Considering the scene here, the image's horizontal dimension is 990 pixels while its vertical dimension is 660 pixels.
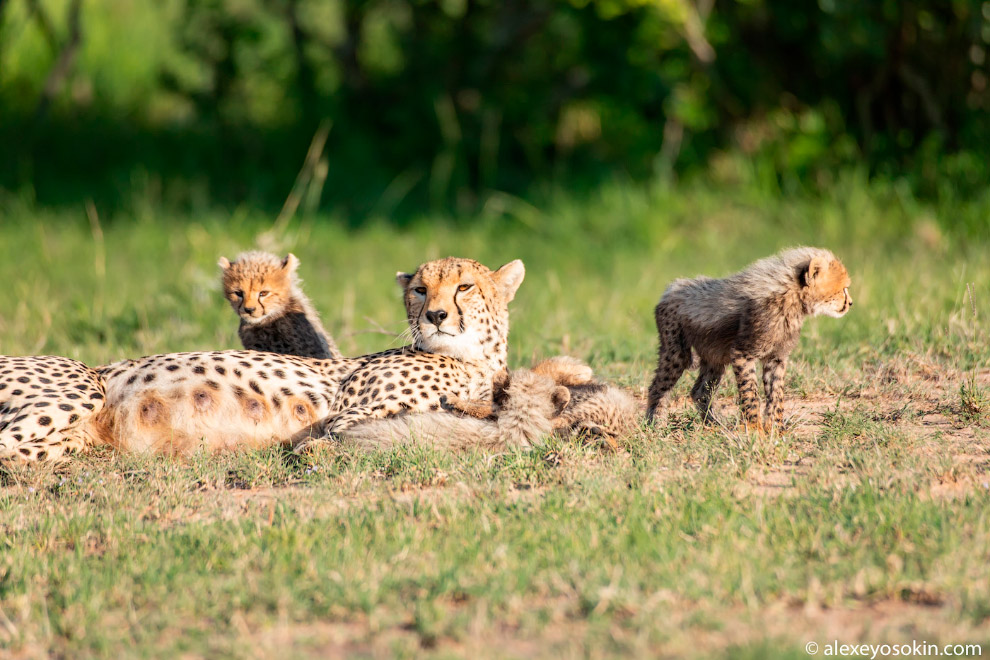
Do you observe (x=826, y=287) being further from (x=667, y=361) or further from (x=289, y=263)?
(x=289, y=263)

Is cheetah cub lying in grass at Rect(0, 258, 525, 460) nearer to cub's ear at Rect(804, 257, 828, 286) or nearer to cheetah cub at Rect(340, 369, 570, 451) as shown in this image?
cheetah cub at Rect(340, 369, 570, 451)

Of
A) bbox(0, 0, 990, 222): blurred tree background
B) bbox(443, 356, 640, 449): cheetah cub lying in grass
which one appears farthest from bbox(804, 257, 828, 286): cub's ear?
bbox(0, 0, 990, 222): blurred tree background

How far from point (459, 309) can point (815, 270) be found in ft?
4.32

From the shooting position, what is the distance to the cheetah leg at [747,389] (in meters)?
3.91

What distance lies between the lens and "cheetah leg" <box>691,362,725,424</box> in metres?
4.23

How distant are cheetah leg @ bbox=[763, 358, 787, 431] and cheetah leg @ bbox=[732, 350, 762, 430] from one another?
84 millimetres

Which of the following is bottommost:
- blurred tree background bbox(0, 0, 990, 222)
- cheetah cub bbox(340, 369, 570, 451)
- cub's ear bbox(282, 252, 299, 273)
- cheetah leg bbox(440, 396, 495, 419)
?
cheetah cub bbox(340, 369, 570, 451)

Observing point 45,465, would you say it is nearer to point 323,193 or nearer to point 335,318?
point 335,318

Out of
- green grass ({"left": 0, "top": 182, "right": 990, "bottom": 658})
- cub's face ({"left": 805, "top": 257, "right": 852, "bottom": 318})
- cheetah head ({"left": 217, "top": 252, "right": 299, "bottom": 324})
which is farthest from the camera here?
cheetah head ({"left": 217, "top": 252, "right": 299, "bottom": 324})

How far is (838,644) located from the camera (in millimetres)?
2434

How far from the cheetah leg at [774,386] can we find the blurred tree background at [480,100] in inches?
Answer: 186

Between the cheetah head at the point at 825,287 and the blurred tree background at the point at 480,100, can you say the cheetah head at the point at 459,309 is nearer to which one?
the cheetah head at the point at 825,287

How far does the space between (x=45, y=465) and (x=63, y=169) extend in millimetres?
8536

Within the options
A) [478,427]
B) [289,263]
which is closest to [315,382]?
[478,427]
